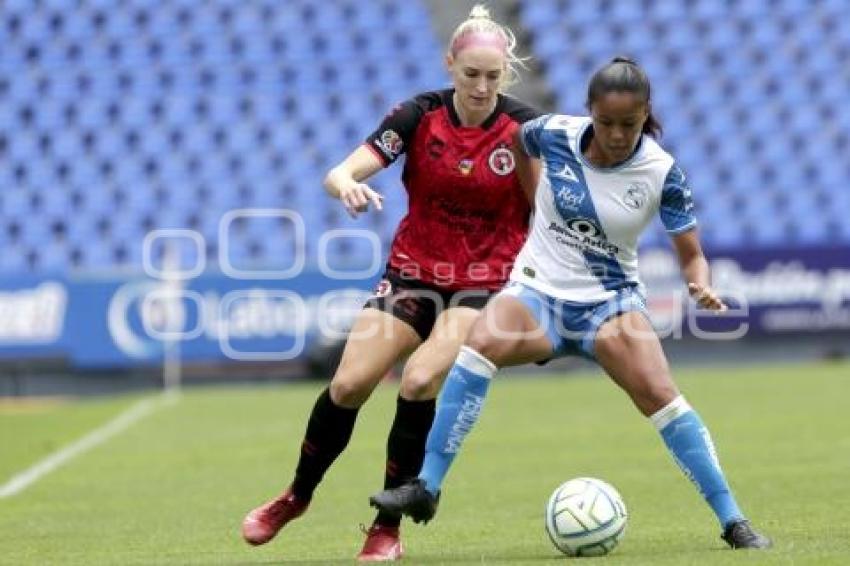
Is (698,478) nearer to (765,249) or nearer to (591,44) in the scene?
Result: (765,249)

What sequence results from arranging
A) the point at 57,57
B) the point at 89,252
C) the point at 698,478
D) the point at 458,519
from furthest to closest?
the point at 57,57, the point at 89,252, the point at 458,519, the point at 698,478

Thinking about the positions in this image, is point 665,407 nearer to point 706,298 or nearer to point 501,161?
point 706,298

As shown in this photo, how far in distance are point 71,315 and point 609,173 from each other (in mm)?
13923

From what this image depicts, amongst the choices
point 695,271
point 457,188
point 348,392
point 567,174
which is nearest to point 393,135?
point 457,188

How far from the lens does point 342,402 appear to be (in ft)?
22.2

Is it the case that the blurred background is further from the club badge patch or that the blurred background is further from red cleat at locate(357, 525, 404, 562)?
red cleat at locate(357, 525, 404, 562)

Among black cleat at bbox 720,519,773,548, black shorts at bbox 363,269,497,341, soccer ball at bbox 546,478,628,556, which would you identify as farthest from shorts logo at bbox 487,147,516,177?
black cleat at bbox 720,519,773,548

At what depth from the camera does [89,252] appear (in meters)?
21.2

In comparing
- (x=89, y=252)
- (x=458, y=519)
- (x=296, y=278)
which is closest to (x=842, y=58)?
(x=296, y=278)

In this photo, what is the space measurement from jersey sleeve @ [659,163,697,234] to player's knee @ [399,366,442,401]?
1075mm

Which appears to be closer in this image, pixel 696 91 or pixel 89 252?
pixel 89 252

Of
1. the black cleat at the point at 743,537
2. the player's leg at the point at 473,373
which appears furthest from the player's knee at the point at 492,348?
the black cleat at the point at 743,537

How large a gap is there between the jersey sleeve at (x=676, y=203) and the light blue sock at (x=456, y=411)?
86 cm

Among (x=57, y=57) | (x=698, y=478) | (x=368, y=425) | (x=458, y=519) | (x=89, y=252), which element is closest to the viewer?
(x=698, y=478)
